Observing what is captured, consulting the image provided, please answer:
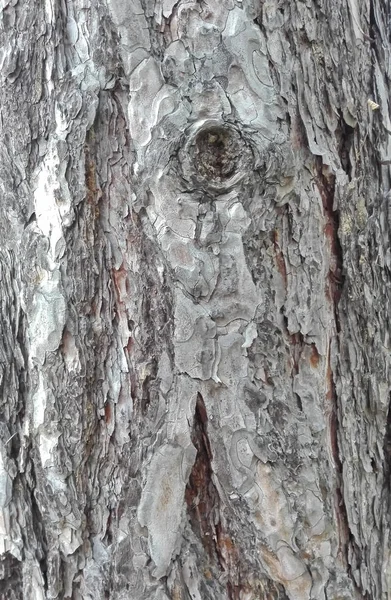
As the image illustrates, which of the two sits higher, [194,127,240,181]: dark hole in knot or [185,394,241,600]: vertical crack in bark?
[194,127,240,181]: dark hole in knot

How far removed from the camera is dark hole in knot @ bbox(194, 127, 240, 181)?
96 centimetres

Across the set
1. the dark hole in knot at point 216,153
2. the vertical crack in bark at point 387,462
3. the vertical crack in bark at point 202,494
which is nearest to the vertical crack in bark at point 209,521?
the vertical crack in bark at point 202,494

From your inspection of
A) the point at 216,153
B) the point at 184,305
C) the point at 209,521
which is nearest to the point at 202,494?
the point at 209,521

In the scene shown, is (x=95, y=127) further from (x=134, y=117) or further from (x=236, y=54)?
(x=236, y=54)

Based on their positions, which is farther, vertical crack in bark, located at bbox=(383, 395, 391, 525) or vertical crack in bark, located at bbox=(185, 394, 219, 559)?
vertical crack in bark, located at bbox=(383, 395, 391, 525)

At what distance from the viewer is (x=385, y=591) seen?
1.16 meters

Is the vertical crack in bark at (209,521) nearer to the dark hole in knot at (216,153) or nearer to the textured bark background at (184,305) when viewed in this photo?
the textured bark background at (184,305)

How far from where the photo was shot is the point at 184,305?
100cm

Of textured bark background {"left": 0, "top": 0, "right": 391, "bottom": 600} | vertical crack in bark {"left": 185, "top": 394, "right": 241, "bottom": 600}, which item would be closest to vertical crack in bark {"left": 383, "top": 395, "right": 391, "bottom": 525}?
textured bark background {"left": 0, "top": 0, "right": 391, "bottom": 600}

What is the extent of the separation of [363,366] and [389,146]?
0.45 meters

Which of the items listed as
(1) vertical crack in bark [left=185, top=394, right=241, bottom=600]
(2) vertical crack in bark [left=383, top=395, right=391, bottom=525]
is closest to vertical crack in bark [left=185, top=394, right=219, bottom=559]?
(1) vertical crack in bark [left=185, top=394, right=241, bottom=600]

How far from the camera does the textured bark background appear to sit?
99 cm

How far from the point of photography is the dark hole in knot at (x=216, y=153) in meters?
0.96

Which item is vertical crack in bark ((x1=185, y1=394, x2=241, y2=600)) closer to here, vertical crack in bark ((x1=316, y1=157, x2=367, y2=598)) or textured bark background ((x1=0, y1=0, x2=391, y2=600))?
textured bark background ((x1=0, y1=0, x2=391, y2=600))
